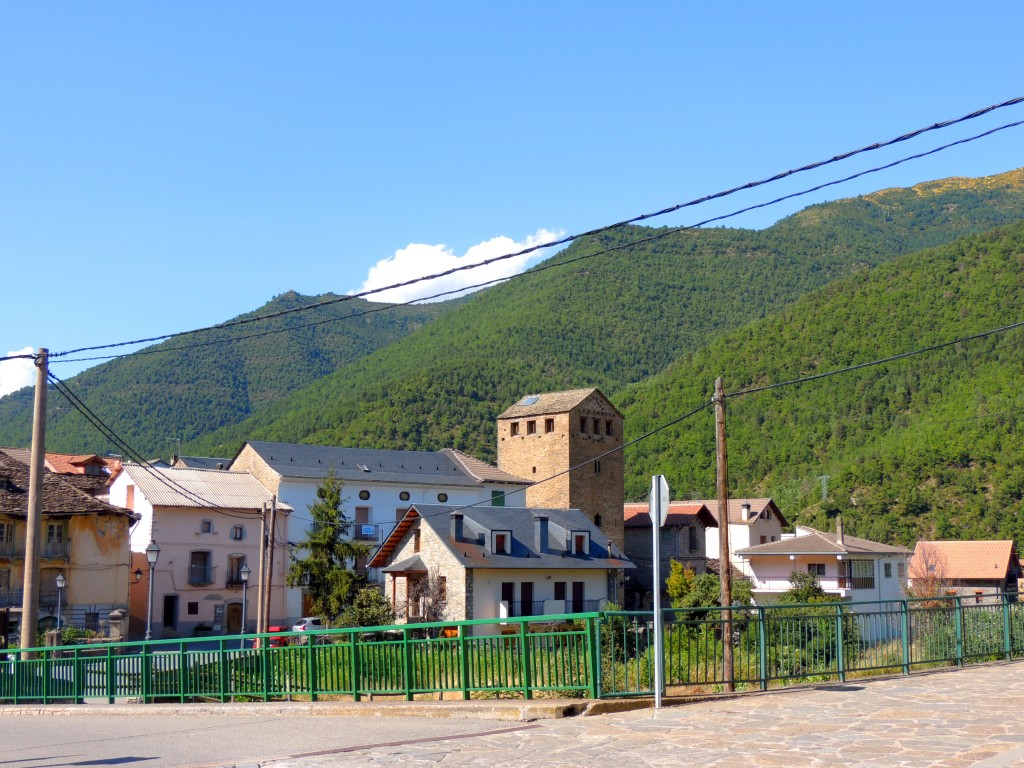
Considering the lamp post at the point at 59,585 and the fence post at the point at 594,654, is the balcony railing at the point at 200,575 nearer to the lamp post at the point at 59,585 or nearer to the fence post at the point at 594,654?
the lamp post at the point at 59,585

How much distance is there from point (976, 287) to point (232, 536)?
211 feet

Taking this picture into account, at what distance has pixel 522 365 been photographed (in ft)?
386

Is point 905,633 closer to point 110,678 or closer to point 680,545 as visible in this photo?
point 110,678

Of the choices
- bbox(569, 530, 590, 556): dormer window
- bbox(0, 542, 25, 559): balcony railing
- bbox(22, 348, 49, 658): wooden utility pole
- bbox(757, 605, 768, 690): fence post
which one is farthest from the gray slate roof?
bbox(757, 605, 768, 690): fence post

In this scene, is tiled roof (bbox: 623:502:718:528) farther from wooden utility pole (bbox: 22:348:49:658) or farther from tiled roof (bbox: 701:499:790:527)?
wooden utility pole (bbox: 22:348:49:658)

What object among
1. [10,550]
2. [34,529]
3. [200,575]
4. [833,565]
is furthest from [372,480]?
[34,529]

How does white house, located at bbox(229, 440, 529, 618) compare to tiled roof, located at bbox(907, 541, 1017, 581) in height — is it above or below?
above

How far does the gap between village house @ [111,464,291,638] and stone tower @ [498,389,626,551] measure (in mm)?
17723

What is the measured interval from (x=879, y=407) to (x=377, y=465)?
44.9 meters

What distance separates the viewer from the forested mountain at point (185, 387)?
122m

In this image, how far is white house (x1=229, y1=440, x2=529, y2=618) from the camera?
5825cm

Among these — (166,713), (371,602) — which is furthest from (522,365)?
(166,713)

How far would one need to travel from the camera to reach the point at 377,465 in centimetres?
6288

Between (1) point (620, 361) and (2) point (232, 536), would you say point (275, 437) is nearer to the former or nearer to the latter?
(1) point (620, 361)
